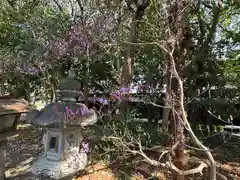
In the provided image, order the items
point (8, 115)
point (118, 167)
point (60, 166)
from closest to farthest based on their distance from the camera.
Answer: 1. point (60, 166)
2. point (8, 115)
3. point (118, 167)

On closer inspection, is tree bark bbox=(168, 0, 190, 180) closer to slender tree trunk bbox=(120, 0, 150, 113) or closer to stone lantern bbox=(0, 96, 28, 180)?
slender tree trunk bbox=(120, 0, 150, 113)

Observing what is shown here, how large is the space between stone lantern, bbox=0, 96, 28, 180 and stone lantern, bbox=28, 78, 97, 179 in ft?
2.88

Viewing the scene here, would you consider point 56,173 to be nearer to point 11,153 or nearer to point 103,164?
point 103,164

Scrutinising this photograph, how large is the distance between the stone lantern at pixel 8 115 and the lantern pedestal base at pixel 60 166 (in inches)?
39.7

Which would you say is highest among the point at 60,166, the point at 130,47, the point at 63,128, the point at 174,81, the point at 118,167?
the point at 130,47

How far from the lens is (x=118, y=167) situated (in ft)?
15.6

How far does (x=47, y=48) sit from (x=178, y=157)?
491cm

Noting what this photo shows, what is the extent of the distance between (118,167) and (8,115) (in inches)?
94.8

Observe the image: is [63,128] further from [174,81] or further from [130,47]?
[130,47]

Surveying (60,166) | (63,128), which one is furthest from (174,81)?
(60,166)

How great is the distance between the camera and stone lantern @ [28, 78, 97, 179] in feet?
Answer: 9.38

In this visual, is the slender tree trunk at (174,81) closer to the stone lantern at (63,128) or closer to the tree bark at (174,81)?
the tree bark at (174,81)

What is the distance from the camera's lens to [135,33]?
5.88 meters

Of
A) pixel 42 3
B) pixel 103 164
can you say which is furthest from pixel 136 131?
pixel 42 3
